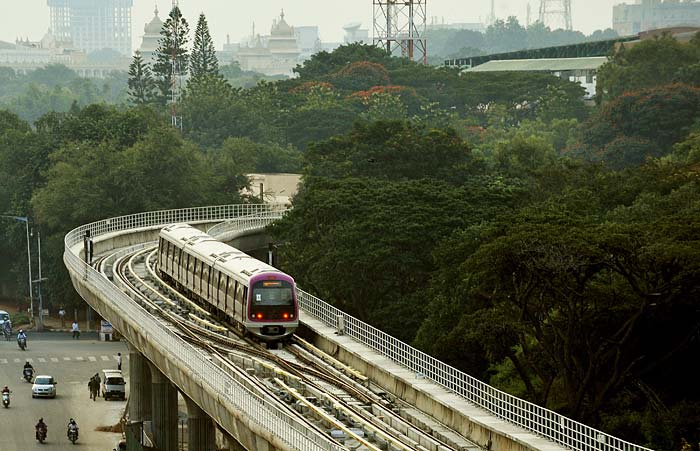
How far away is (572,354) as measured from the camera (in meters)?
49.6

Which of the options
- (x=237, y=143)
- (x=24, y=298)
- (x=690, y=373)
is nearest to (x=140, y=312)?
(x=690, y=373)

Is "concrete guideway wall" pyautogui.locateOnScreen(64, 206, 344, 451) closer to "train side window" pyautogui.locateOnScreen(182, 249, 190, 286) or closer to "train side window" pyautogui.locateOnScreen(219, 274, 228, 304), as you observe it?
"train side window" pyautogui.locateOnScreen(219, 274, 228, 304)

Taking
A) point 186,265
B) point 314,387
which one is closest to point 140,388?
point 186,265

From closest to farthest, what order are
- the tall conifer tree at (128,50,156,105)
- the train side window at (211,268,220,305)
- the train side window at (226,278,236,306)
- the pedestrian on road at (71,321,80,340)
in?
the train side window at (226,278,236,306)
the train side window at (211,268,220,305)
the pedestrian on road at (71,321,80,340)
the tall conifer tree at (128,50,156,105)

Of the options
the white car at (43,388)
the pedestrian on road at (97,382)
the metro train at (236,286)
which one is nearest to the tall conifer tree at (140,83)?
the pedestrian on road at (97,382)

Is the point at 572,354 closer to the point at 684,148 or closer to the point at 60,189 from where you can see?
the point at 684,148

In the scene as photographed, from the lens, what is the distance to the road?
7088cm

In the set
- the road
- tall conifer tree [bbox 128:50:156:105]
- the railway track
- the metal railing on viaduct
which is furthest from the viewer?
tall conifer tree [bbox 128:50:156:105]

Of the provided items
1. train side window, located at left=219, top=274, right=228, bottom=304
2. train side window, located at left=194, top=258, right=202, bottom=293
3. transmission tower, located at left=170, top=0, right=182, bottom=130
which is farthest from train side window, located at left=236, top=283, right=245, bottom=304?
transmission tower, located at left=170, top=0, right=182, bottom=130

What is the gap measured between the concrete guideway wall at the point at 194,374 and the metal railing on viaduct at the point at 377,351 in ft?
0.11

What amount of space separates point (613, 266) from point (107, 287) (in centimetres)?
2255

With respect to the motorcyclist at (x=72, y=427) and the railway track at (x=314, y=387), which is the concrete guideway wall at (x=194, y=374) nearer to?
the railway track at (x=314, y=387)

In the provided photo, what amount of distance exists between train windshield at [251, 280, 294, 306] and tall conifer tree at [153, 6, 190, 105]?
344ft

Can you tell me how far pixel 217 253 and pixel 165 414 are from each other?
10.2m
